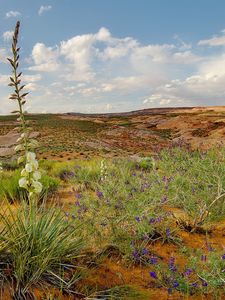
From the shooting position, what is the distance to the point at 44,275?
2584 mm

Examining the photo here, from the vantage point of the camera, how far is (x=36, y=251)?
264 centimetres

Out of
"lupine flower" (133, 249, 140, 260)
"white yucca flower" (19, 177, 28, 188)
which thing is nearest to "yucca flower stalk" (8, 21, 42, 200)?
"white yucca flower" (19, 177, 28, 188)

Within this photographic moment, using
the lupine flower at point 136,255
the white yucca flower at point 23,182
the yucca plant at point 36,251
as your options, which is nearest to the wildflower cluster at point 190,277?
the lupine flower at point 136,255

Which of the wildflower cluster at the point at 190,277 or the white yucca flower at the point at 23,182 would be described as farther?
the white yucca flower at the point at 23,182

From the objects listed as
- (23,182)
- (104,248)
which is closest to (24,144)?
(23,182)

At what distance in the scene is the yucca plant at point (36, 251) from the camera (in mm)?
2447

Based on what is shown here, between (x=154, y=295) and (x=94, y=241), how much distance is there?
0.88 meters

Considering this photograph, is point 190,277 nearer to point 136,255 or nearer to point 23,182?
point 136,255

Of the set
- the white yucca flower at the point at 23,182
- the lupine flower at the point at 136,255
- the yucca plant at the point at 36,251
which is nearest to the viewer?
the yucca plant at the point at 36,251

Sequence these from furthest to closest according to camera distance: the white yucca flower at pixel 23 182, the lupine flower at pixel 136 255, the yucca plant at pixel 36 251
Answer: the lupine flower at pixel 136 255 → the white yucca flower at pixel 23 182 → the yucca plant at pixel 36 251

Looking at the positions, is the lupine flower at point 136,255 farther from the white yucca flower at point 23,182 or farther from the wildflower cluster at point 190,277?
the white yucca flower at point 23,182

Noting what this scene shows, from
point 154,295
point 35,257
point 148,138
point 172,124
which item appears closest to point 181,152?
point 154,295

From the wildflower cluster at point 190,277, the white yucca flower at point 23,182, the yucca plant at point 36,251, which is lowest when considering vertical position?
the wildflower cluster at point 190,277

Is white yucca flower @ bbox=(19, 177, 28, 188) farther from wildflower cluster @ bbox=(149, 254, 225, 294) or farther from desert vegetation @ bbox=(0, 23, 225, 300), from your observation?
wildflower cluster @ bbox=(149, 254, 225, 294)
